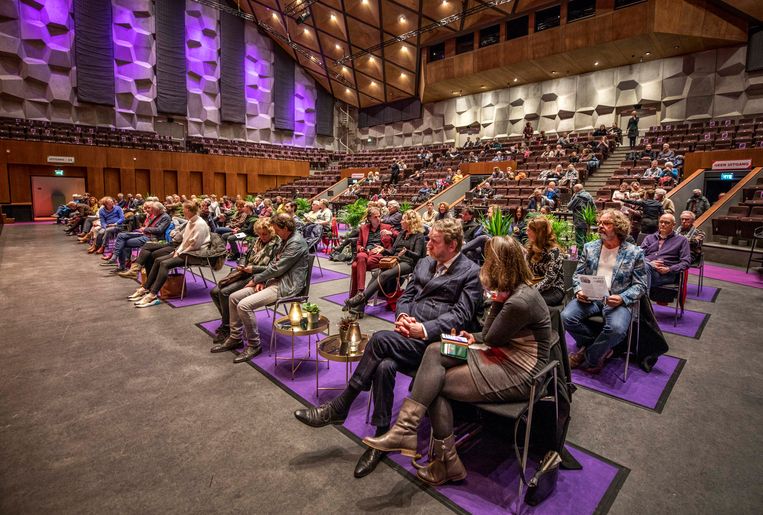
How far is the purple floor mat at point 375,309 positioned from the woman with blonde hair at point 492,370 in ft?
7.68

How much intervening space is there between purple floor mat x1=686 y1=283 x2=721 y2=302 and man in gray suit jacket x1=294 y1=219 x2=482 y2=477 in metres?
4.45

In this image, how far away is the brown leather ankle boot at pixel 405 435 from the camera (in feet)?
6.28

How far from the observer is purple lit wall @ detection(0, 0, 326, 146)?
14.9 m

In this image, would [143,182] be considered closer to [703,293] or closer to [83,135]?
[83,135]

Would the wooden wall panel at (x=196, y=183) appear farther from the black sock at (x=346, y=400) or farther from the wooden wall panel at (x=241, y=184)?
the black sock at (x=346, y=400)

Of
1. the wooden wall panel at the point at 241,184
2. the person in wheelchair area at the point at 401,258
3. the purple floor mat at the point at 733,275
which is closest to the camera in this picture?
the person in wheelchair area at the point at 401,258

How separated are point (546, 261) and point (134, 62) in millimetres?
20394

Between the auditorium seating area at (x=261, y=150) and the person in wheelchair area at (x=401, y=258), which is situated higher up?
the auditorium seating area at (x=261, y=150)

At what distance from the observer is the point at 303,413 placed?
2.40 m

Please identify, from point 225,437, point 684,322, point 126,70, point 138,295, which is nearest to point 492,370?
point 225,437

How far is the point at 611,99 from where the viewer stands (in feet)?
52.8

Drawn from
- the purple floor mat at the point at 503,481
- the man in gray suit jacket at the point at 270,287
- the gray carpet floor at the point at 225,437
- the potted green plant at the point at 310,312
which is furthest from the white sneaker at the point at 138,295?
the purple floor mat at the point at 503,481

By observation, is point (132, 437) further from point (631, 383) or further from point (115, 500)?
point (631, 383)

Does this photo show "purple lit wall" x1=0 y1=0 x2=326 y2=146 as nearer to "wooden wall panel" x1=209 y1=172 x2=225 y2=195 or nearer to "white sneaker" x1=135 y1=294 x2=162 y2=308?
"wooden wall panel" x1=209 y1=172 x2=225 y2=195
